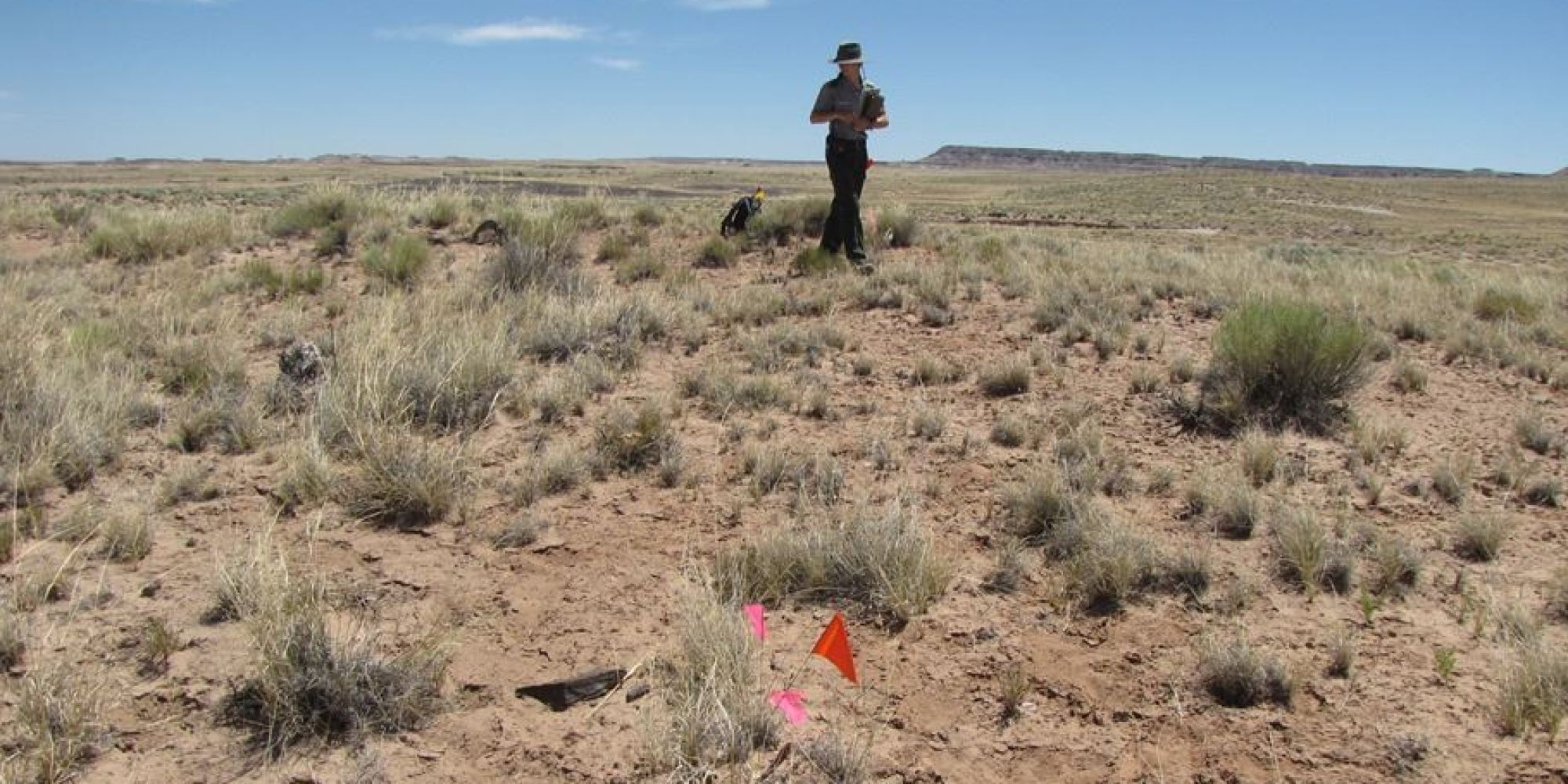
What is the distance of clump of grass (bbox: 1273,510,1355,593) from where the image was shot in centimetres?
402

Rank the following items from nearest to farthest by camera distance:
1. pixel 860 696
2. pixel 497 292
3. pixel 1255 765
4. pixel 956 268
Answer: pixel 1255 765 < pixel 860 696 < pixel 497 292 < pixel 956 268

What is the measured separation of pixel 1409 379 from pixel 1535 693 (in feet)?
13.3

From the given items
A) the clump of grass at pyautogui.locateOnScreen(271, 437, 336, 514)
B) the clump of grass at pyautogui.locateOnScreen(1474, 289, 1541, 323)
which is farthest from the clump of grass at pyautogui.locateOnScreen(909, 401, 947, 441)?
the clump of grass at pyautogui.locateOnScreen(1474, 289, 1541, 323)

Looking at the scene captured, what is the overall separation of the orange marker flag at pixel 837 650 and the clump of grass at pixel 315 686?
1.28m

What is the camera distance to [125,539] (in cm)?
415

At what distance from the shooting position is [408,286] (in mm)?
8859

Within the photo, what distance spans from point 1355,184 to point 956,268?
95936 mm

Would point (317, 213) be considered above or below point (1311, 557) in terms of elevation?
above

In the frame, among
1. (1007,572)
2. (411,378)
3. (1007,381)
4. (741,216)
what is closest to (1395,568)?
(1007,572)

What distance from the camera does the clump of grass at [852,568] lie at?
12.9 ft

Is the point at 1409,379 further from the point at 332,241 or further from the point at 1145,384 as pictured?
the point at 332,241

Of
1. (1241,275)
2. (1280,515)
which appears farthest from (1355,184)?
(1280,515)

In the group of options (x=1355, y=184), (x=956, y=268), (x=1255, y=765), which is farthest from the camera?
(x=1355, y=184)

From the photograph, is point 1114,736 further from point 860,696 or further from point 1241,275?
point 1241,275
